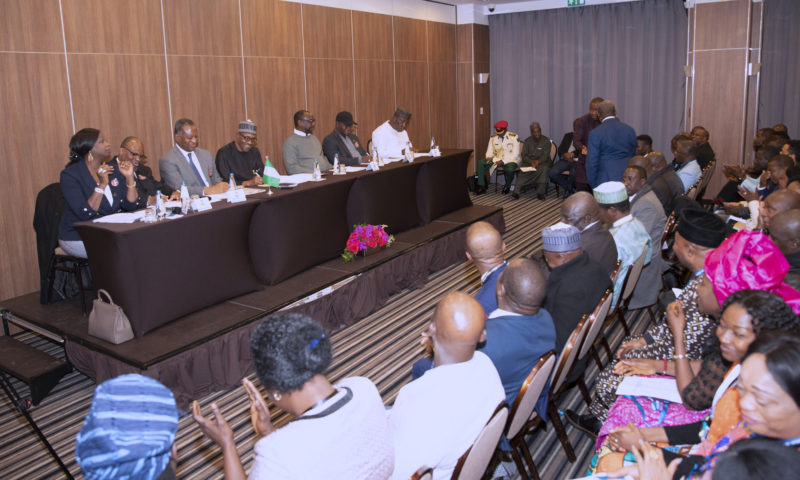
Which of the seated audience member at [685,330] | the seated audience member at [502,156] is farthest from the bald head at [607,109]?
the seated audience member at [685,330]

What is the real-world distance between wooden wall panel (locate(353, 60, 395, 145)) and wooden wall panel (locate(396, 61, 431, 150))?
0.25 m

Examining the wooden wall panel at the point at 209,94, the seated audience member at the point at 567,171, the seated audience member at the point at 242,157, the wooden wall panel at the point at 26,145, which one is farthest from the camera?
the seated audience member at the point at 567,171

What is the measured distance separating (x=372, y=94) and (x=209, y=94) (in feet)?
9.70

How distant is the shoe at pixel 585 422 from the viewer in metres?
3.16

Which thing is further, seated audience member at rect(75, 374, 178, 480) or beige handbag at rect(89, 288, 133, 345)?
beige handbag at rect(89, 288, 133, 345)

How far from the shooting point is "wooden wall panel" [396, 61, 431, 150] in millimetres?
9641

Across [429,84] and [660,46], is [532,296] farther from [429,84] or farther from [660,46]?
[660,46]

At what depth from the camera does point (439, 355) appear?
7.42 feet

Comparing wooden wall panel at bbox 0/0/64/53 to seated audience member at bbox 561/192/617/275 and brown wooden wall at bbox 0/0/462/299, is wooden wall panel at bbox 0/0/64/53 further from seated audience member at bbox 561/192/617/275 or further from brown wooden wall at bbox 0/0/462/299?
seated audience member at bbox 561/192/617/275

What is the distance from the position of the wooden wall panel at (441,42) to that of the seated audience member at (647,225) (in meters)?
5.78

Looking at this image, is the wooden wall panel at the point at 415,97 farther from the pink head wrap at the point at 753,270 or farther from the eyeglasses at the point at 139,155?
the pink head wrap at the point at 753,270

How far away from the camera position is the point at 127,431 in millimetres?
1519

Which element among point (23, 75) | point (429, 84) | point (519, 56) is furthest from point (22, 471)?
point (519, 56)

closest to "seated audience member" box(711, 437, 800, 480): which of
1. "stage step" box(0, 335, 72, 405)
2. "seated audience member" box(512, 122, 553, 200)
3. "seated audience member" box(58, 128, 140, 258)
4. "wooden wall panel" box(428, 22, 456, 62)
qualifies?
"stage step" box(0, 335, 72, 405)
